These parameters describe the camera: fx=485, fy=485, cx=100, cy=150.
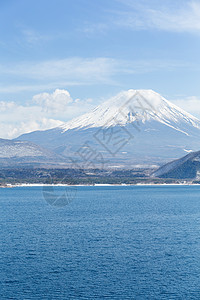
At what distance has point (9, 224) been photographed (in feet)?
209

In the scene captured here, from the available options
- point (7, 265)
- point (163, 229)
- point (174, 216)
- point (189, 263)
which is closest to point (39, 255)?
point (7, 265)

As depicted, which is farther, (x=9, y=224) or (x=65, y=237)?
(x=9, y=224)

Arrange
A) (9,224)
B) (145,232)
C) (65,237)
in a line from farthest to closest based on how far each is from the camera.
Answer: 1. (9,224)
2. (145,232)
3. (65,237)

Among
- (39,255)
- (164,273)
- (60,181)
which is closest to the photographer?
(164,273)

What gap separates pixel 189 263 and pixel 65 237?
1647cm

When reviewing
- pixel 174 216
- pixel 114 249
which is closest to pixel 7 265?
pixel 114 249

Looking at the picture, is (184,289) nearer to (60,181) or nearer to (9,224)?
(9,224)

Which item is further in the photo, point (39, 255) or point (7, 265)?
point (39, 255)

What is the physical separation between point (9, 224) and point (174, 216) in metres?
25.7

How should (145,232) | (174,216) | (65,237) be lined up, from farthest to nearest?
(174,216)
(145,232)
(65,237)

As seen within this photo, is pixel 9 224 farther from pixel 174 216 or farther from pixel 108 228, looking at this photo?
pixel 174 216

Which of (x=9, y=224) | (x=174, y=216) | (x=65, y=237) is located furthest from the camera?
(x=174, y=216)

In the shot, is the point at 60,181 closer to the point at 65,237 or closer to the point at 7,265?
the point at 65,237

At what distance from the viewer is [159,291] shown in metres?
32.5
